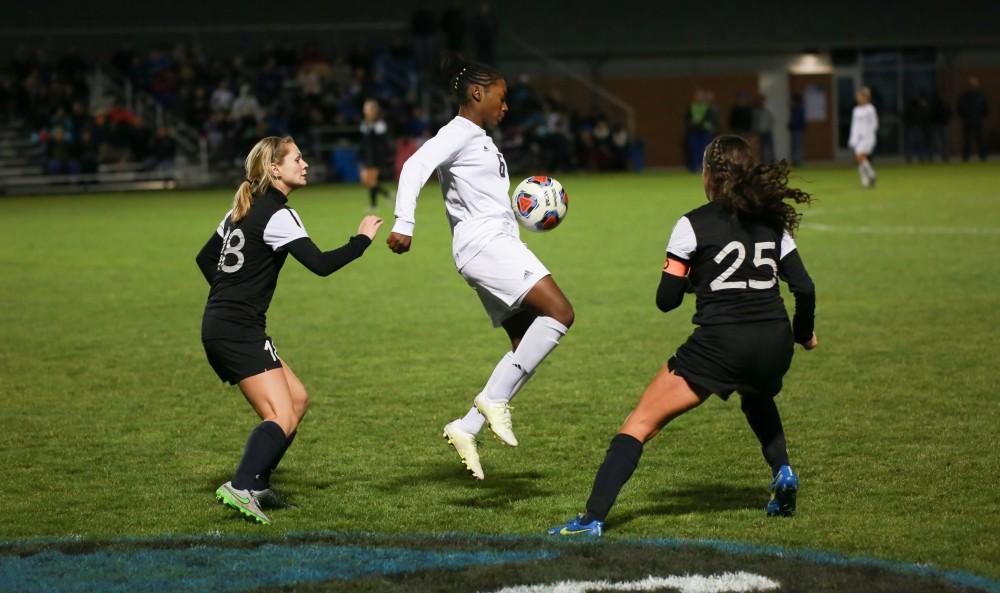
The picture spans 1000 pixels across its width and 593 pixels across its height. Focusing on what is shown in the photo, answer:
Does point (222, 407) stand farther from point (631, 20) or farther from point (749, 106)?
point (631, 20)

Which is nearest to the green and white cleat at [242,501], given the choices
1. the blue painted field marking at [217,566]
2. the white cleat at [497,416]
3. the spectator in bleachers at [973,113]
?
the blue painted field marking at [217,566]

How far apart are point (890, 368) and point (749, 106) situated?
99.3 feet

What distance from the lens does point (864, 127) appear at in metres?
28.1

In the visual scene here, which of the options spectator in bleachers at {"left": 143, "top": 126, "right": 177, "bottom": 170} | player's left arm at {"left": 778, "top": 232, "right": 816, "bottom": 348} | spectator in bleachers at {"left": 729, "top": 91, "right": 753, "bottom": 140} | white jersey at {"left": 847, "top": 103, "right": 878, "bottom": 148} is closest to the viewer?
player's left arm at {"left": 778, "top": 232, "right": 816, "bottom": 348}

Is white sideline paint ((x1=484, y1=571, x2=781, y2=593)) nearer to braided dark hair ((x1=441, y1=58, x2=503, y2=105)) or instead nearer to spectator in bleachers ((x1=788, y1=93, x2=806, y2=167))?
braided dark hair ((x1=441, y1=58, x2=503, y2=105))

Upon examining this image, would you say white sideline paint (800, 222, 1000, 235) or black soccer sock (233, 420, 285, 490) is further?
white sideline paint (800, 222, 1000, 235)

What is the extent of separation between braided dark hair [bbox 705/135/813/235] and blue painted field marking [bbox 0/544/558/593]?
156 centimetres

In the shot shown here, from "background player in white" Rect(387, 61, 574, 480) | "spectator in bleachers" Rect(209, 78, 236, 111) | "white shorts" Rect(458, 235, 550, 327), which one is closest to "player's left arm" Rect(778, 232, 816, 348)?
"background player in white" Rect(387, 61, 574, 480)

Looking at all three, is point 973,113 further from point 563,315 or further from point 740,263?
point 740,263

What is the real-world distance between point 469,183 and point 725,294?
5.19ft

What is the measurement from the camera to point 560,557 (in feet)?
17.1

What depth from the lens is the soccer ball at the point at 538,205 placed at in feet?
22.6

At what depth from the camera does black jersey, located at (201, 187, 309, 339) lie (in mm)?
6020

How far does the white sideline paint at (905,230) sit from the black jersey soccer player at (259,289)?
14.1m
